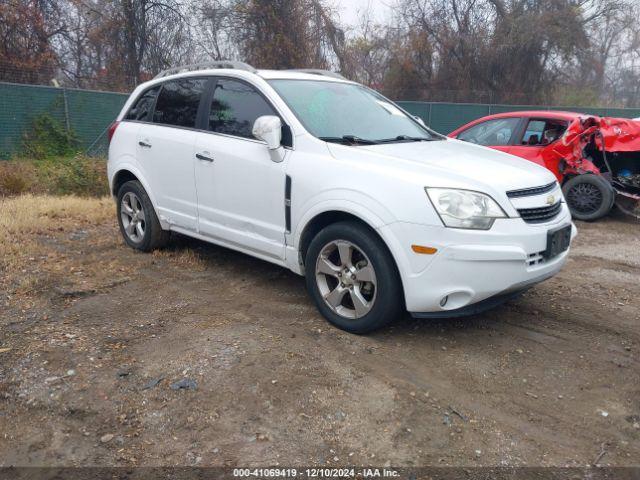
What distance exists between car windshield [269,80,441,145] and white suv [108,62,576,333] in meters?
0.02

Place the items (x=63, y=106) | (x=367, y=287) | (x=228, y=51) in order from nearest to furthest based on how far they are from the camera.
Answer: (x=367, y=287)
(x=63, y=106)
(x=228, y=51)

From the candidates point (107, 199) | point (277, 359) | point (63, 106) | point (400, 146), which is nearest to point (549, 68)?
point (63, 106)

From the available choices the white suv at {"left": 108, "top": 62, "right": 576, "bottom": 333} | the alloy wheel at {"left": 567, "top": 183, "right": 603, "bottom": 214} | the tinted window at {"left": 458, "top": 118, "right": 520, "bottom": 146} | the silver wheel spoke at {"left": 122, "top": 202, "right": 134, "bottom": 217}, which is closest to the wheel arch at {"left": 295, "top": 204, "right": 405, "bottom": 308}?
the white suv at {"left": 108, "top": 62, "right": 576, "bottom": 333}

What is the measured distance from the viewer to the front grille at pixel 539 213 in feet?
11.5

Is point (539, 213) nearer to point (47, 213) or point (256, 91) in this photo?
point (256, 91)

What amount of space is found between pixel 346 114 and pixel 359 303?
162 cm

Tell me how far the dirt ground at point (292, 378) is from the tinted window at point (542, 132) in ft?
11.2

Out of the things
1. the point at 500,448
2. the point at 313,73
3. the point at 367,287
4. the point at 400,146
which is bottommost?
the point at 500,448

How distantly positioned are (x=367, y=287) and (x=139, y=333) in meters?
1.62

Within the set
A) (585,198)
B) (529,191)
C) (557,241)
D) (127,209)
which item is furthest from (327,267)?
(585,198)

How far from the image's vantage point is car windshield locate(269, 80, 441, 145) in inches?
162

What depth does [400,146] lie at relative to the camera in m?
4.09

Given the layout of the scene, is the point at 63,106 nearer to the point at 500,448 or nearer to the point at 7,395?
the point at 7,395

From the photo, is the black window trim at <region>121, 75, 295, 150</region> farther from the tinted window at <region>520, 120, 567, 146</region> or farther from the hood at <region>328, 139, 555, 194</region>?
the tinted window at <region>520, 120, 567, 146</region>
